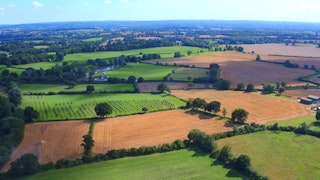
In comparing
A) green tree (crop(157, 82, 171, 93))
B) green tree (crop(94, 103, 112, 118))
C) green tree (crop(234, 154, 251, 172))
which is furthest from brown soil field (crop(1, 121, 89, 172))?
green tree (crop(157, 82, 171, 93))

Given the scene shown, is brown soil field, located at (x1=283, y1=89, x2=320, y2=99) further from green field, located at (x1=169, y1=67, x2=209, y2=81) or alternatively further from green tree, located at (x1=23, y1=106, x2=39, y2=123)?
green tree, located at (x1=23, y1=106, x2=39, y2=123)

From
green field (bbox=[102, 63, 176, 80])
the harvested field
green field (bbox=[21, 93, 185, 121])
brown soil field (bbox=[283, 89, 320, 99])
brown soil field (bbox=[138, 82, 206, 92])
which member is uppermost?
green field (bbox=[102, 63, 176, 80])

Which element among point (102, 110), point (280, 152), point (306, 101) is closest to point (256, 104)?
point (306, 101)

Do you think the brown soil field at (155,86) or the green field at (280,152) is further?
the brown soil field at (155,86)

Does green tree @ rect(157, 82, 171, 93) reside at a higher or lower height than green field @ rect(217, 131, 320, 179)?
higher

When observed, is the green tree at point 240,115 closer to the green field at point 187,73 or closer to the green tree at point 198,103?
the green tree at point 198,103

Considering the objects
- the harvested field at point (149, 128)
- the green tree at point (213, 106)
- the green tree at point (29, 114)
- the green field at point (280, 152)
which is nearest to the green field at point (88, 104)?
the green tree at point (29, 114)
